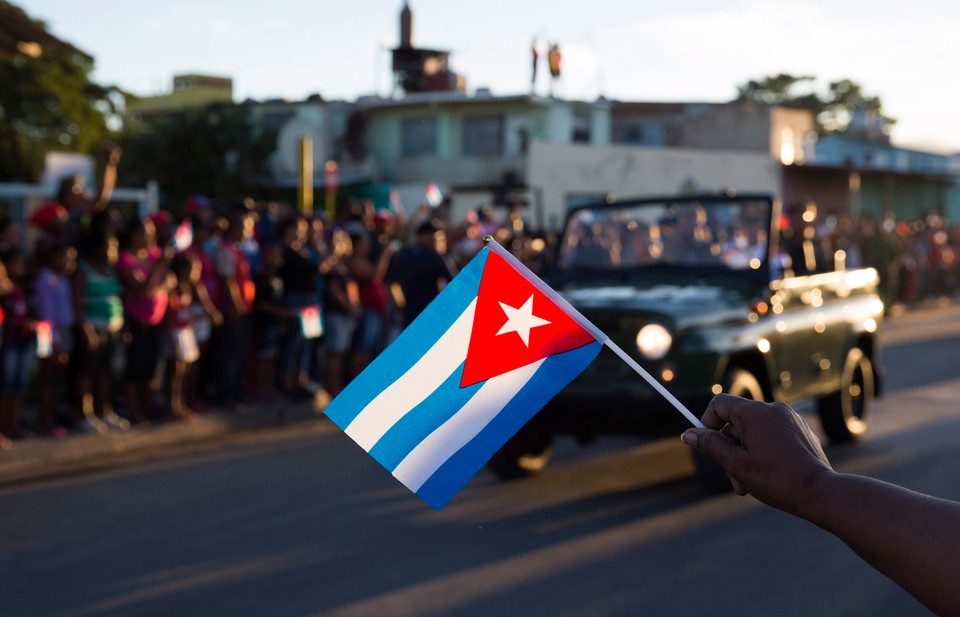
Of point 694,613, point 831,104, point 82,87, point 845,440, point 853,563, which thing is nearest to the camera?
point 694,613

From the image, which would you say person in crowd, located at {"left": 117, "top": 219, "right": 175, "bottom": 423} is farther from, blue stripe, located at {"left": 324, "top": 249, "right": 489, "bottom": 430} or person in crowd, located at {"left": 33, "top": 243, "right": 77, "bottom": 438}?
blue stripe, located at {"left": 324, "top": 249, "right": 489, "bottom": 430}

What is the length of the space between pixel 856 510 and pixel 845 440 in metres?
8.96

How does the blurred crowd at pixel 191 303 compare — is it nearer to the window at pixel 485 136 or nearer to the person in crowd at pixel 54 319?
the person in crowd at pixel 54 319

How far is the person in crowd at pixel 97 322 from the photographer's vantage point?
10516 mm

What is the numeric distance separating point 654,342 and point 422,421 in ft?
17.4

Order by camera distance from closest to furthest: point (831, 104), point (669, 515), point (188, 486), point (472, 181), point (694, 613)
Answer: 1. point (694, 613)
2. point (669, 515)
3. point (188, 486)
4. point (472, 181)
5. point (831, 104)

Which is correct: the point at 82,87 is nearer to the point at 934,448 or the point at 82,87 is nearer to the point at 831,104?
the point at 934,448

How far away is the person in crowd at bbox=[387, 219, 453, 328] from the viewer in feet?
37.0

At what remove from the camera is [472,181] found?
46500 mm

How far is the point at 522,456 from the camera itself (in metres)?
9.09

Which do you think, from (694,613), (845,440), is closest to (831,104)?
(845,440)

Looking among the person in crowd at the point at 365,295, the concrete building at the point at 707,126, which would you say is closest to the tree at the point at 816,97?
the concrete building at the point at 707,126

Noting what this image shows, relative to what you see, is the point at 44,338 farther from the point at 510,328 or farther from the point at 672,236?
the point at 510,328

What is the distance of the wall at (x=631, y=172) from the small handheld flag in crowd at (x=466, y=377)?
122ft
